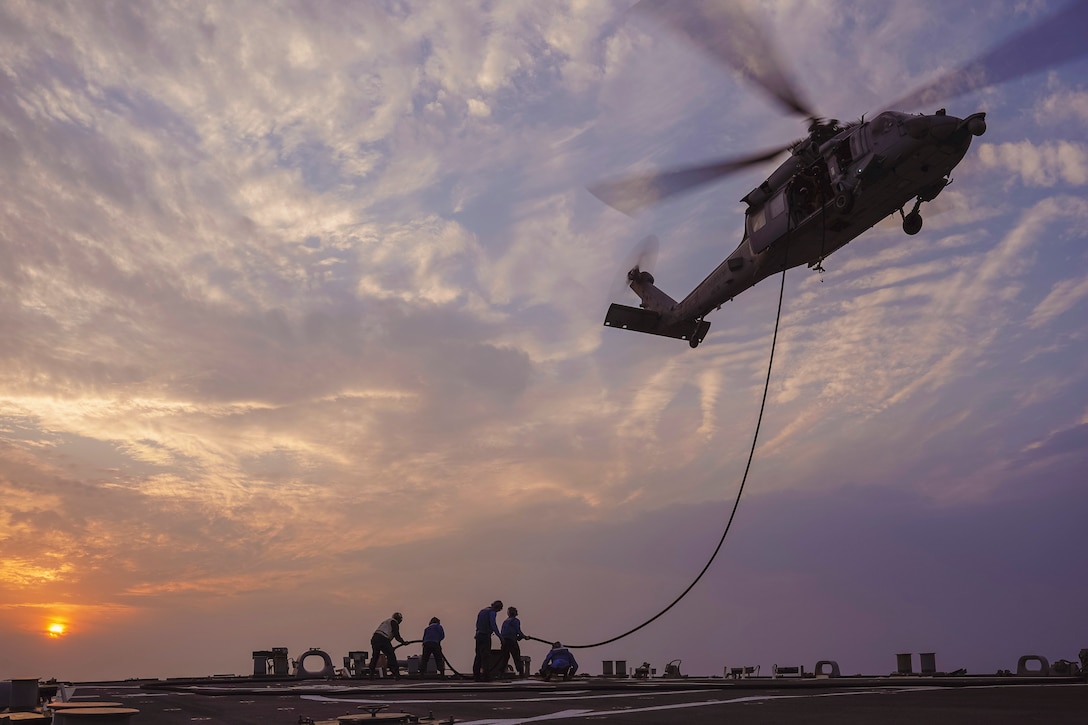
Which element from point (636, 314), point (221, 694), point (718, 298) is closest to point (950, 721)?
point (221, 694)

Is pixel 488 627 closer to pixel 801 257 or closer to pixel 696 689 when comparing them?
pixel 696 689

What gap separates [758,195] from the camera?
29.7 meters

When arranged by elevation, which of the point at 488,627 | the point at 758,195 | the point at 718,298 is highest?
the point at 758,195

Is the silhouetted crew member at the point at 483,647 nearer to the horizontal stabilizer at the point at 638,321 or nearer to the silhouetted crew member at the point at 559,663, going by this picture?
the silhouetted crew member at the point at 559,663

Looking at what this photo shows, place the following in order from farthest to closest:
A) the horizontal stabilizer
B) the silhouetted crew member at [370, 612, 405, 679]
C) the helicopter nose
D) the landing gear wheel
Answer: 1. the horizontal stabilizer
2. the silhouetted crew member at [370, 612, 405, 679]
3. the landing gear wheel
4. the helicopter nose

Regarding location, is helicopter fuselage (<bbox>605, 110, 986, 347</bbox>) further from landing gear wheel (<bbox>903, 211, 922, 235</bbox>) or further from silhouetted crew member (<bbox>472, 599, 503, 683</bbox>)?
silhouetted crew member (<bbox>472, 599, 503, 683</bbox>)

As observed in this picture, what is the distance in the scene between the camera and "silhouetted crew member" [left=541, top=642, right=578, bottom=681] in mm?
25078

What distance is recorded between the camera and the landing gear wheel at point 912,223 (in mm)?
26547

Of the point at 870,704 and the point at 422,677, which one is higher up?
the point at 870,704

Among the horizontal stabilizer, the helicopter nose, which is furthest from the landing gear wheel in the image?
the horizontal stabilizer

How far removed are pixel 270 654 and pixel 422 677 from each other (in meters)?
7.08

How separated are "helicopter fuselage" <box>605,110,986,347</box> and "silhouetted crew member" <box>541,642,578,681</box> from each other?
13893mm

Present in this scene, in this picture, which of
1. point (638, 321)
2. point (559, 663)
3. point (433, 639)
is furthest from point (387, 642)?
point (638, 321)

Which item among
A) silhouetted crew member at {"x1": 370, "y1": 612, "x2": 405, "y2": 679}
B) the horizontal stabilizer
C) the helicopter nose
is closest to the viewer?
the helicopter nose
